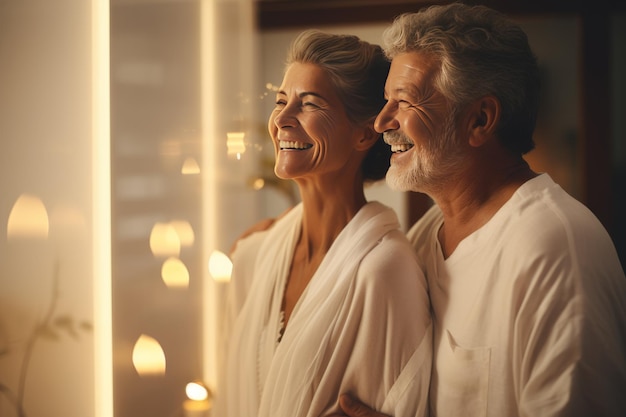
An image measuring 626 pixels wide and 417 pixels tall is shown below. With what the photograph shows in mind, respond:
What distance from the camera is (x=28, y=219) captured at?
1.26m

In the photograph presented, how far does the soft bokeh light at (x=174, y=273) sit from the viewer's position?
4.13 feet

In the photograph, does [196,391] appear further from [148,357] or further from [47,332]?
[47,332]

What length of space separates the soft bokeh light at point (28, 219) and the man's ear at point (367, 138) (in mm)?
695

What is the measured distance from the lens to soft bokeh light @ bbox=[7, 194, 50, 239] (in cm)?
125

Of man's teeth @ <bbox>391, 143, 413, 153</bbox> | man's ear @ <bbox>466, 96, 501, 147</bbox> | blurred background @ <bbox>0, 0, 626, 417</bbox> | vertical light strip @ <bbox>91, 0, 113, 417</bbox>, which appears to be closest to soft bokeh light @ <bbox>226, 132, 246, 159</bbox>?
blurred background @ <bbox>0, 0, 626, 417</bbox>

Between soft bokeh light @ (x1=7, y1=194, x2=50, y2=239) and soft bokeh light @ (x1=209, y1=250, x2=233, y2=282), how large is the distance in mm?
362

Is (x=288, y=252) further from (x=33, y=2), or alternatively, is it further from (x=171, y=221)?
(x=33, y=2)

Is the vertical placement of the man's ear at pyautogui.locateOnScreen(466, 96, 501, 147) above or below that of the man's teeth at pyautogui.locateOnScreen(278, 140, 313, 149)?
above

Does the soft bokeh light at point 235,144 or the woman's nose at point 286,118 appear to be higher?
the woman's nose at point 286,118

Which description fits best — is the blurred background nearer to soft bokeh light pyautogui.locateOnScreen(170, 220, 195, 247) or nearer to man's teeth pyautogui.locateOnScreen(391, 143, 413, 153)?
soft bokeh light pyautogui.locateOnScreen(170, 220, 195, 247)

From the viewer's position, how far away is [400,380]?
97 cm

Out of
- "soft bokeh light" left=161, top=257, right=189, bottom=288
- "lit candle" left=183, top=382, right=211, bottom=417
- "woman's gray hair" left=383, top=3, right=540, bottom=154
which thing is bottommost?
"lit candle" left=183, top=382, right=211, bottom=417

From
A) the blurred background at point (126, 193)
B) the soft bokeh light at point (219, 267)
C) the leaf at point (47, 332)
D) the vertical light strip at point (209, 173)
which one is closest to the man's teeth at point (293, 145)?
the blurred background at point (126, 193)

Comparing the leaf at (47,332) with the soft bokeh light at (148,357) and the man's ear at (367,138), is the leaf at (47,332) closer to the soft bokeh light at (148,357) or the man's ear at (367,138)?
the soft bokeh light at (148,357)
